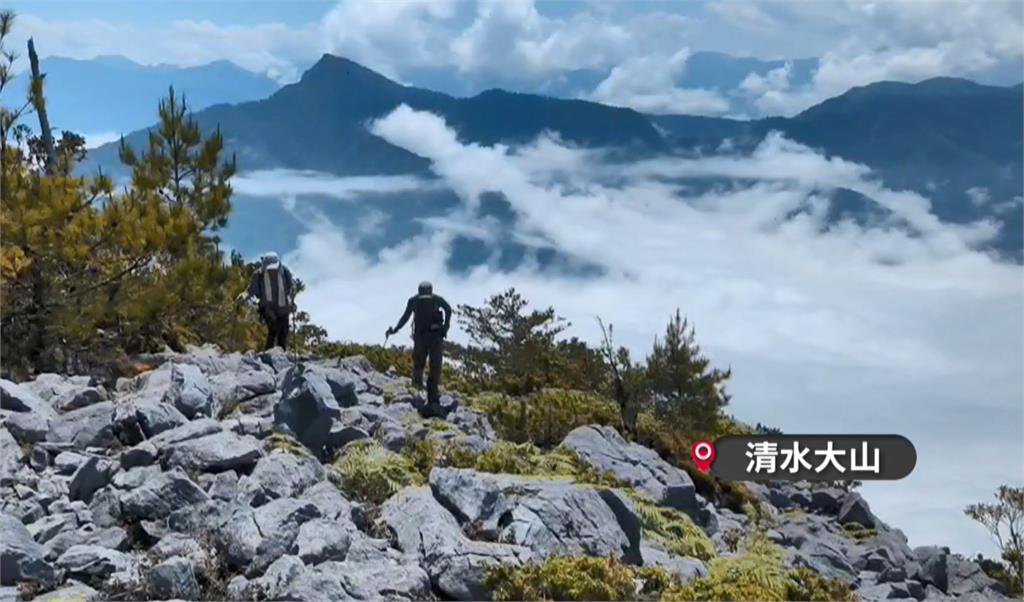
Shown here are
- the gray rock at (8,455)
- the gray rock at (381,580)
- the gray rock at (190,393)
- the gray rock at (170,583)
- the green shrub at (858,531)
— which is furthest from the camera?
the green shrub at (858,531)

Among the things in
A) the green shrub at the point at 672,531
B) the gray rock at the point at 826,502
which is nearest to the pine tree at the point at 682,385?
the gray rock at the point at 826,502

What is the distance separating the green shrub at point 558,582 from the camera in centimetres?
888

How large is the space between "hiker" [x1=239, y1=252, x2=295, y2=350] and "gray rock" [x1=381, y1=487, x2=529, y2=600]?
958 centimetres

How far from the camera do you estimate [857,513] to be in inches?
802

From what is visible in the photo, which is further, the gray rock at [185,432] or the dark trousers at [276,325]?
the dark trousers at [276,325]

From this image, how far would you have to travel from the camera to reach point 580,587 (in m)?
8.92

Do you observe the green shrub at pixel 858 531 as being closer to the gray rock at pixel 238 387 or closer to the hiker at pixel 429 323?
the hiker at pixel 429 323

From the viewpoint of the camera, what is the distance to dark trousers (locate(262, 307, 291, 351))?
65.6 ft

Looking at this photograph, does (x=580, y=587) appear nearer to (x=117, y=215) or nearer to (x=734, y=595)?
(x=734, y=595)

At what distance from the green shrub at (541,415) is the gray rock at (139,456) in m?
6.84

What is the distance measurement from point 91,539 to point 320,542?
2.05 m

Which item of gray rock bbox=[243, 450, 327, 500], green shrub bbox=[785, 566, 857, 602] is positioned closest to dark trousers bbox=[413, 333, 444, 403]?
gray rock bbox=[243, 450, 327, 500]

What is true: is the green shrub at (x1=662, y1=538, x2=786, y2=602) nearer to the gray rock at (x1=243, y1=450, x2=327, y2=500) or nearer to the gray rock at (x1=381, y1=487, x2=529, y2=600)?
the gray rock at (x1=381, y1=487, x2=529, y2=600)

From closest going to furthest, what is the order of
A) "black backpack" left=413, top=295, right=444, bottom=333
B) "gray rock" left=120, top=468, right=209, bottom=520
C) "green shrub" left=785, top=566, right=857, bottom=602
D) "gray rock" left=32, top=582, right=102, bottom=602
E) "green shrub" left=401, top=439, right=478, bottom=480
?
"gray rock" left=32, top=582, right=102, bottom=602
"gray rock" left=120, top=468, right=209, bottom=520
"green shrub" left=785, top=566, right=857, bottom=602
"green shrub" left=401, top=439, right=478, bottom=480
"black backpack" left=413, top=295, right=444, bottom=333
